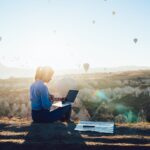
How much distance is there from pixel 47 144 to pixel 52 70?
3100 mm

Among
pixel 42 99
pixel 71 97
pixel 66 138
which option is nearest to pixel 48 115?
pixel 42 99

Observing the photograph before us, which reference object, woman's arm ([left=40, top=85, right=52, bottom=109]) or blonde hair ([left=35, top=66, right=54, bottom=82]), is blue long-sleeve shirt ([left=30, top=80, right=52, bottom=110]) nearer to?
woman's arm ([left=40, top=85, right=52, bottom=109])

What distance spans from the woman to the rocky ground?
1.16 ft

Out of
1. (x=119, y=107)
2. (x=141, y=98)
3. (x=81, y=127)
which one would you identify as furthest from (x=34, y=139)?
(x=141, y=98)

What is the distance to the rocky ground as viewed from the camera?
34.3 ft

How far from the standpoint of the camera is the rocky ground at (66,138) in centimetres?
1045

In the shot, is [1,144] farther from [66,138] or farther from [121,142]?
[121,142]

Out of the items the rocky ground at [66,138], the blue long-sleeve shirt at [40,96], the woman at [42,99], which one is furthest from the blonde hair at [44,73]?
the rocky ground at [66,138]

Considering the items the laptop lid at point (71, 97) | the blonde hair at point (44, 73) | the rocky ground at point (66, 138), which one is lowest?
the rocky ground at point (66, 138)

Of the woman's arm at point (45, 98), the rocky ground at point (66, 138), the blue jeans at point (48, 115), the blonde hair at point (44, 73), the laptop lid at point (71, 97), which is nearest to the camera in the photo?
the rocky ground at point (66, 138)

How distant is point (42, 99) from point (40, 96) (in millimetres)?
137

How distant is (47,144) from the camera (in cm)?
1062

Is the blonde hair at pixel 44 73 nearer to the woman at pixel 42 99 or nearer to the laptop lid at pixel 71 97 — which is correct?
the woman at pixel 42 99

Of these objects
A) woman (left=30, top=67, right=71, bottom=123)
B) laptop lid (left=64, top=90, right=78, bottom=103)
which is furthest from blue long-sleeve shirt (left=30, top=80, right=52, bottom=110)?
laptop lid (left=64, top=90, right=78, bottom=103)
